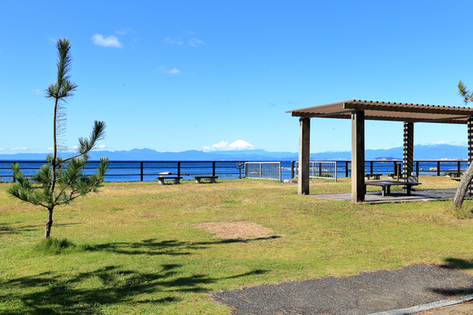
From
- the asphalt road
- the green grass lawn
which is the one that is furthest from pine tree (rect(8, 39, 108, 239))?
the asphalt road

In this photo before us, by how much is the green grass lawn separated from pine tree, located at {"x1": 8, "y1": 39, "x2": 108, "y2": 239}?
2.78 feet

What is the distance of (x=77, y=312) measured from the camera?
12.6ft

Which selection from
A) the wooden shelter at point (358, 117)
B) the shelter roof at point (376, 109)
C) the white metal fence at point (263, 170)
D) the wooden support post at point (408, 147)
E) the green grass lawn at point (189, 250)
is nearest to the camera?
the green grass lawn at point (189, 250)

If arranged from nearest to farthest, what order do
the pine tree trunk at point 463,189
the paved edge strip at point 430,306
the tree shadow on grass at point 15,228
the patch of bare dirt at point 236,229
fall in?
the paved edge strip at point 430,306 < the patch of bare dirt at point 236,229 < the tree shadow on grass at point 15,228 < the pine tree trunk at point 463,189

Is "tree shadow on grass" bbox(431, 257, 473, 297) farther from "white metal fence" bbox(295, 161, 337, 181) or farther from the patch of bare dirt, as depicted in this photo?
"white metal fence" bbox(295, 161, 337, 181)

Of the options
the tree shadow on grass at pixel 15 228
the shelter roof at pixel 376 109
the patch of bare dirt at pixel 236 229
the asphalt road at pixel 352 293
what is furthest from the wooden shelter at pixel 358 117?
the tree shadow on grass at pixel 15 228

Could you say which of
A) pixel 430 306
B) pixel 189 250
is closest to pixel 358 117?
pixel 189 250

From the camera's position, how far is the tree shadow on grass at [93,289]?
4.00 m

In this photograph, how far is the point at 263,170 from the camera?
24.8m

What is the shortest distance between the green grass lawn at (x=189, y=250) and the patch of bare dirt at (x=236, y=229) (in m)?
0.14

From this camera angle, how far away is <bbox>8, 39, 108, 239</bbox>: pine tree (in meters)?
6.18

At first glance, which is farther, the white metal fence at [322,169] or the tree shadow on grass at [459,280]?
the white metal fence at [322,169]

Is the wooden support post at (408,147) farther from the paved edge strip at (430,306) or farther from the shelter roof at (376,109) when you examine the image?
the paved edge strip at (430,306)

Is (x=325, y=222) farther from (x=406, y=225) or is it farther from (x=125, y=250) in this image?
(x=125, y=250)
